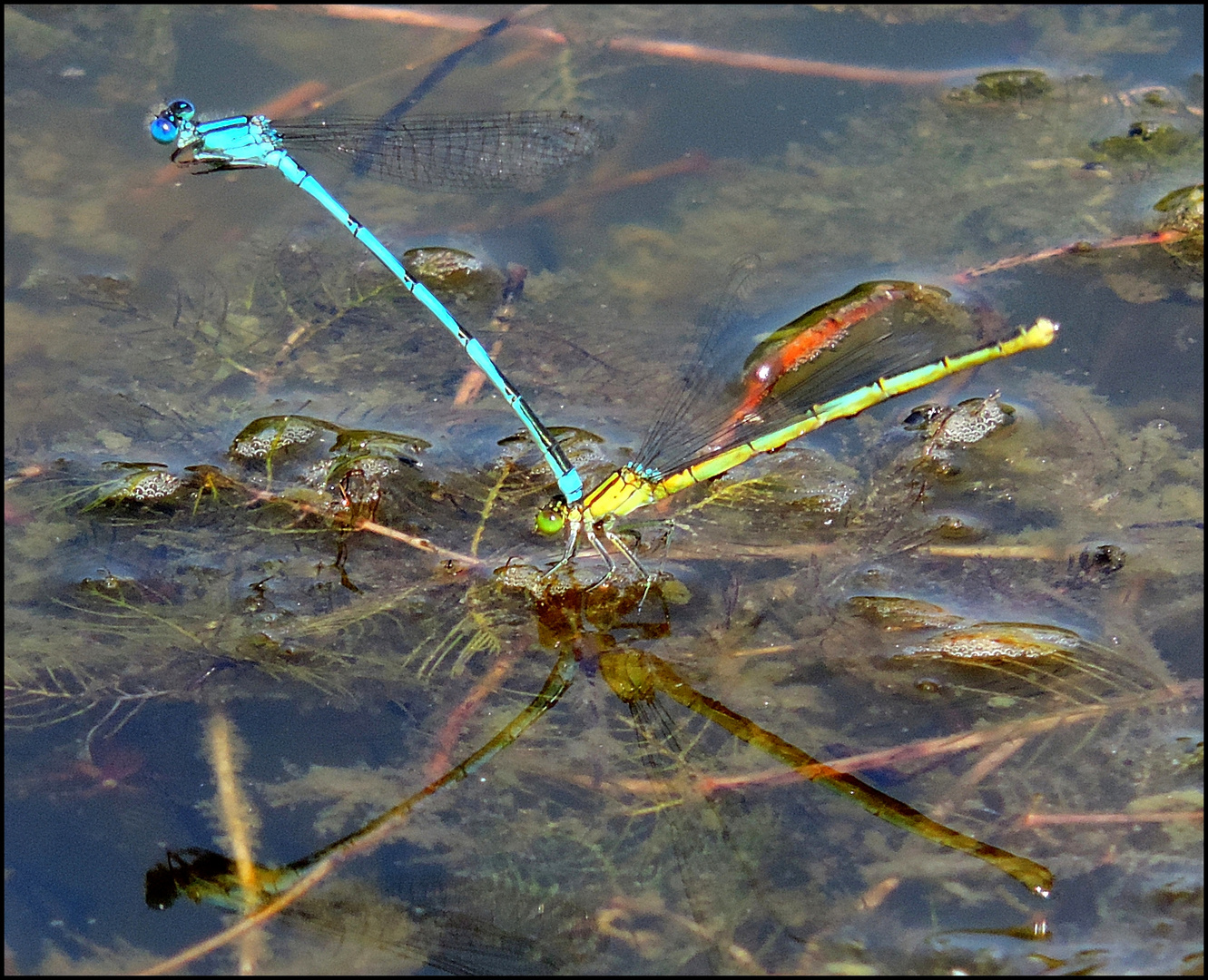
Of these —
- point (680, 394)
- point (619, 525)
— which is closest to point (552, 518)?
point (619, 525)

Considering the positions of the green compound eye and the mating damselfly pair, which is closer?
the green compound eye

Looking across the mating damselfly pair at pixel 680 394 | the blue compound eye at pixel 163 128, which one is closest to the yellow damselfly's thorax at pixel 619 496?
the mating damselfly pair at pixel 680 394

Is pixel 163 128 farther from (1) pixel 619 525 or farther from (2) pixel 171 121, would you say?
(1) pixel 619 525

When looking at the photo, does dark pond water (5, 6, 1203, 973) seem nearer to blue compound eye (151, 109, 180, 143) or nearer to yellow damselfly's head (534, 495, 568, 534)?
yellow damselfly's head (534, 495, 568, 534)

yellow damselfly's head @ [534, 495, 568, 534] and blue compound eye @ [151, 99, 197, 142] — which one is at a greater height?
blue compound eye @ [151, 99, 197, 142]

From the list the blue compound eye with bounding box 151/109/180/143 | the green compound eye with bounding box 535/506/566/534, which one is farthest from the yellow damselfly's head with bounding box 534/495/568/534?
the blue compound eye with bounding box 151/109/180/143

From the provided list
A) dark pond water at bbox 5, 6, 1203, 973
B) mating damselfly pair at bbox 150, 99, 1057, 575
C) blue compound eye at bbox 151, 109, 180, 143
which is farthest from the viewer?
blue compound eye at bbox 151, 109, 180, 143

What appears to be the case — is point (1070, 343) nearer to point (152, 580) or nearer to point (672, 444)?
point (672, 444)

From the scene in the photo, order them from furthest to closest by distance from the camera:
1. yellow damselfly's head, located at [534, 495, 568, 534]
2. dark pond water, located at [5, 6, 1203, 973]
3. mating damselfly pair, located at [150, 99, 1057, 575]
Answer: mating damselfly pair, located at [150, 99, 1057, 575], yellow damselfly's head, located at [534, 495, 568, 534], dark pond water, located at [5, 6, 1203, 973]
